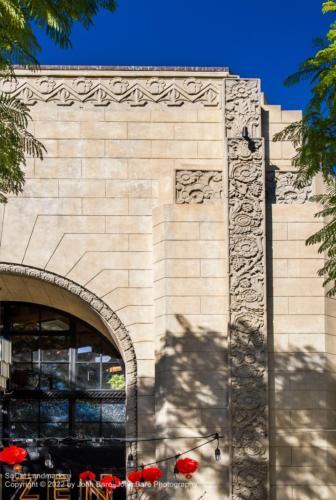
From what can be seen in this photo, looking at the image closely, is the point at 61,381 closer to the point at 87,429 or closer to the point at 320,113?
the point at 87,429

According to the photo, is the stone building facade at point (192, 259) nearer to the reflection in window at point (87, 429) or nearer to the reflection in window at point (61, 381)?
→ the reflection in window at point (61, 381)

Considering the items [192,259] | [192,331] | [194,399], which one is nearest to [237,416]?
[194,399]

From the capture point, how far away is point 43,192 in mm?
17297

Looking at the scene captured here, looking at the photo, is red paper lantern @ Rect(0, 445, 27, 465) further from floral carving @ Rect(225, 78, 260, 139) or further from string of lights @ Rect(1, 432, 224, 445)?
floral carving @ Rect(225, 78, 260, 139)

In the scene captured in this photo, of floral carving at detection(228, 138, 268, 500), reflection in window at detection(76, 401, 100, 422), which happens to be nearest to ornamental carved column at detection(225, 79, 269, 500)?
floral carving at detection(228, 138, 268, 500)

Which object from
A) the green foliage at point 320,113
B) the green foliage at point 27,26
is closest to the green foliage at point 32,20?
the green foliage at point 27,26

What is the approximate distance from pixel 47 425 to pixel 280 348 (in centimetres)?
539

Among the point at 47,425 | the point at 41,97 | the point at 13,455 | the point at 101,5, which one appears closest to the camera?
the point at 101,5

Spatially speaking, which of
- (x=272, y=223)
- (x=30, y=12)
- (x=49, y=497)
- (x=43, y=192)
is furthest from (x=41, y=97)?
(x=49, y=497)

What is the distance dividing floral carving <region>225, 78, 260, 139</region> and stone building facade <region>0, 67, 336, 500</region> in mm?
19

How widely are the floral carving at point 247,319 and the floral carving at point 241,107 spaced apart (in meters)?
0.04

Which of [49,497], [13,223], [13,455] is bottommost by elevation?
[49,497]

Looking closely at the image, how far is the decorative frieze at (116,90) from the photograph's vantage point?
17578 millimetres

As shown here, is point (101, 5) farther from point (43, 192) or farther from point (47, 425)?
point (47, 425)
